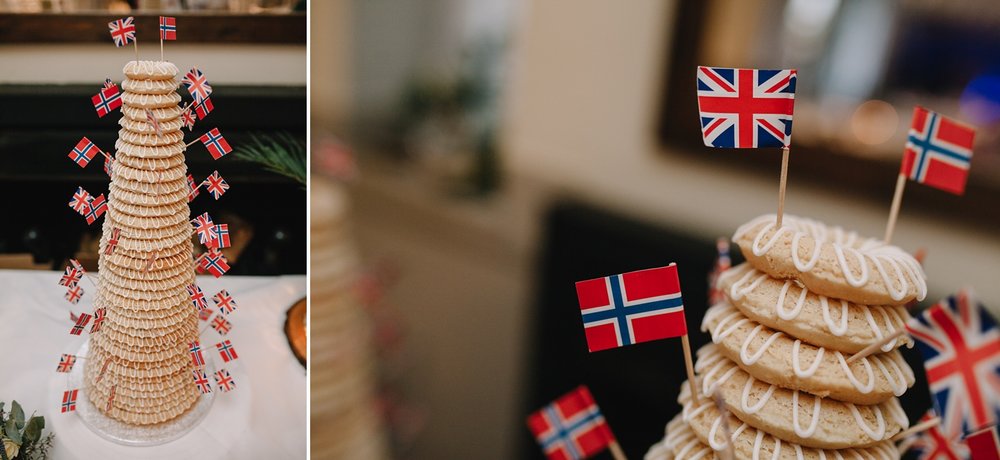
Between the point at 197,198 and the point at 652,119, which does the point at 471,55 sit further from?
the point at 197,198

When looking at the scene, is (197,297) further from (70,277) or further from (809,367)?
(809,367)

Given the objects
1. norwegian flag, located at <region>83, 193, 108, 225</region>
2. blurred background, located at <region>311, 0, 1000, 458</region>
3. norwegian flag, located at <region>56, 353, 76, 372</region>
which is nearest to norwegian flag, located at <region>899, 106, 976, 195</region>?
blurred background, located at <region>311, 0, 1000, 458</region>

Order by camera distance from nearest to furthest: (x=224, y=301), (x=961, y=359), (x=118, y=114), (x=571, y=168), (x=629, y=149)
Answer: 1. (x=961, y=359)
2. (x=118, y=114)
3. (x=224, y=301)
4. (x=629, y=149)
5. (x=571, y=168)

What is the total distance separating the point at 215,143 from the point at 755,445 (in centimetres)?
72

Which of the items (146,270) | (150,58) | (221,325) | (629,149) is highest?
(150,58)

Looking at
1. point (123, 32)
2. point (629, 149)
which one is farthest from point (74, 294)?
point (629, 149)

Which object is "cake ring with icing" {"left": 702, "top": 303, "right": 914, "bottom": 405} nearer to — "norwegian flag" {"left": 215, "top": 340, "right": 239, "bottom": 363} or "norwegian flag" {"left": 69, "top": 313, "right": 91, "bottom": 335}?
"norwegian flag" {"left": 215, "top": 340, "right": 239, "bottom": 363}

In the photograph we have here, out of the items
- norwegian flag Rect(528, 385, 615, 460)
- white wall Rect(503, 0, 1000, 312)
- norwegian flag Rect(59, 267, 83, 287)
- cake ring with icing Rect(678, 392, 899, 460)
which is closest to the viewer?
cake ring with icing Rect(678, 392, 899, 460)

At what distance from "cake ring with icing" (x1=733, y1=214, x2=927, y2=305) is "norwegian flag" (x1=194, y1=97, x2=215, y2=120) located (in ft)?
2.20

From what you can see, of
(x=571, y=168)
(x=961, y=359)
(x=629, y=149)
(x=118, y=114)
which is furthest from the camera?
(x=571, y=168)

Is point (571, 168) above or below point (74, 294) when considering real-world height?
above

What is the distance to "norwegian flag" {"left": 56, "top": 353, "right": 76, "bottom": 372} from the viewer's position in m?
0.85

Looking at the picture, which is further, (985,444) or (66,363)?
(66,363)

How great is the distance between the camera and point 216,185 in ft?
2.77
